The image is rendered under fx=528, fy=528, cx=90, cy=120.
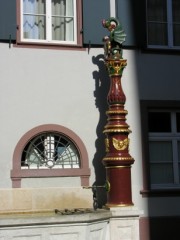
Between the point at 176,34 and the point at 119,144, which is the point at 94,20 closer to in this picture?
the point at 176,34

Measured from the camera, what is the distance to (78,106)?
28.7ft

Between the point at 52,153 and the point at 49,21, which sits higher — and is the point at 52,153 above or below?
below

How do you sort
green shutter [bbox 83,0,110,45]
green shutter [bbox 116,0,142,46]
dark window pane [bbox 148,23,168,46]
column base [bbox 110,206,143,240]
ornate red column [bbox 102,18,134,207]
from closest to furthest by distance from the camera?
1. column base [bbox 110,206,143,240]
2. ornate red column [bbox 102,18,134,207]
3. green shutter [bbox 83,0,110,45]
4. green shutter [bbox 116,0,142,46]
5. dark window pane [bbox 148,23,168,46]

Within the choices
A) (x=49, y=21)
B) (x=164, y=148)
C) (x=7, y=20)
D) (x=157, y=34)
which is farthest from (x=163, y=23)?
(x=7, y=20)

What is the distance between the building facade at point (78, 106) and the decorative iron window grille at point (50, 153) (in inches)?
0.6

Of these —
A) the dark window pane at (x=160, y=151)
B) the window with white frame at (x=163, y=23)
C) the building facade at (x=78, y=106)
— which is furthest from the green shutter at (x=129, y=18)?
the dark window pane at (x=160, y=151)

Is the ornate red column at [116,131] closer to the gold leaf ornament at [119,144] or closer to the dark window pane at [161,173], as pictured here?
the gold leaf ornament at [119,144]

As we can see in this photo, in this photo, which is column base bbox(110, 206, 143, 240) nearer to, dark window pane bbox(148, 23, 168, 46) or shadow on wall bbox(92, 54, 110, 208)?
A: shadow on wall bbox(92, 54, 110, 208)

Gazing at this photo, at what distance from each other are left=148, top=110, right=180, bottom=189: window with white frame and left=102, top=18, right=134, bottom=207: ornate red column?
1084 mm

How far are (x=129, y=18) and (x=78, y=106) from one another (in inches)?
70.4

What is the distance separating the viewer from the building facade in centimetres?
841

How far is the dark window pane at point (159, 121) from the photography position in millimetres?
9203

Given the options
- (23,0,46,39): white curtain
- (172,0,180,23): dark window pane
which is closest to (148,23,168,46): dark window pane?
(172,0,180,23): dark window pane

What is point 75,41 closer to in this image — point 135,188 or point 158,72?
point 158,72
